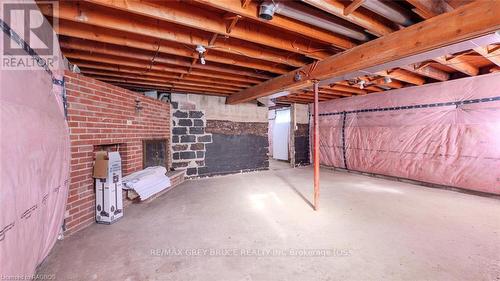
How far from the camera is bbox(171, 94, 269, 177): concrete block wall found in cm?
526

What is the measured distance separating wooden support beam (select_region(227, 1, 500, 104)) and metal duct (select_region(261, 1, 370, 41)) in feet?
0.80

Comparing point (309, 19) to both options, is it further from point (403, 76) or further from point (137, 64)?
point (403, 76)

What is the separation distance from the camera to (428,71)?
12.3 ft

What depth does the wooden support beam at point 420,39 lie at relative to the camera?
1.62 metres

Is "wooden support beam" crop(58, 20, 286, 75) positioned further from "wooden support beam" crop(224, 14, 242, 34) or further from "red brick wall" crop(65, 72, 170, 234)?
"wooden support beam" crop(224, 14, 242, 34)

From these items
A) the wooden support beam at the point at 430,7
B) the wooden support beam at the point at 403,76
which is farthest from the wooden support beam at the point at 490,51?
the wooden support beam at the point at 430,7

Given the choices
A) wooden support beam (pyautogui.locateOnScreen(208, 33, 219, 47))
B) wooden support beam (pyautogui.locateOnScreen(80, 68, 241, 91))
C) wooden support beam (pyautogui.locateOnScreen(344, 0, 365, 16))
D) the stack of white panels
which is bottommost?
the stack of white panels

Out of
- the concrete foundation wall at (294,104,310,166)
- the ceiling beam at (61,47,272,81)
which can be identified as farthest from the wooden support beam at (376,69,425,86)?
the concrete foundation wall at (294,104,310,166)

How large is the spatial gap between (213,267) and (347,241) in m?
1.41

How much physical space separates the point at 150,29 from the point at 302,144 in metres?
6.11

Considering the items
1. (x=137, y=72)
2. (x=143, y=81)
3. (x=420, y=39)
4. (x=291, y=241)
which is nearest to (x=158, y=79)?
(x=143, y=81)

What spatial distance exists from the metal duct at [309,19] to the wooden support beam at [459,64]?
1.63m

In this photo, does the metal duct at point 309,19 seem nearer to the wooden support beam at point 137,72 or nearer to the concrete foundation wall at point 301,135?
the wooden support beam at point 137,72

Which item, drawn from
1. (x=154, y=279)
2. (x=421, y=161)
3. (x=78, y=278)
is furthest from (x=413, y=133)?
(x=78, y=278)
